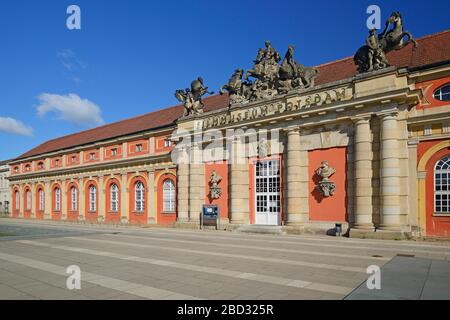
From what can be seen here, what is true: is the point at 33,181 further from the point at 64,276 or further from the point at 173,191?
the point at 64,276

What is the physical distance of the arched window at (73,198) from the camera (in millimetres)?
38812

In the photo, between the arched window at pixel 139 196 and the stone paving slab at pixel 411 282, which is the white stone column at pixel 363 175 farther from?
the arched window at pixel 139 196

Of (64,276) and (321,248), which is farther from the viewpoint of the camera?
(321,248)

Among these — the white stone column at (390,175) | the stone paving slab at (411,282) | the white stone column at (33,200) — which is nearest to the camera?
the stone paving slab at (411,282)

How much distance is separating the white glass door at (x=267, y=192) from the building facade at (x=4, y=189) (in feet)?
159

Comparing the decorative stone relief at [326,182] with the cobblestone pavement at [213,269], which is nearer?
the cobblestone pavement at [213,269]

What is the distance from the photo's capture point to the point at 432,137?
636 inches

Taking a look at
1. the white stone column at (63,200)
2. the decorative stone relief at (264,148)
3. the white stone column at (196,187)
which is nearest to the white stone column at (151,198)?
the white stone column at (196,187)

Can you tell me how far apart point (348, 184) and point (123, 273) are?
42.6 feet

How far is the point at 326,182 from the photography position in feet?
61.1

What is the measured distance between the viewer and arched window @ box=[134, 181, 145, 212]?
3114 centimetres

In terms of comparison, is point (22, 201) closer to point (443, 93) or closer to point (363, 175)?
point (363, 175)

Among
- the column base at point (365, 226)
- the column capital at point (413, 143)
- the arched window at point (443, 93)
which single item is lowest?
the column base at point (365, 226)
